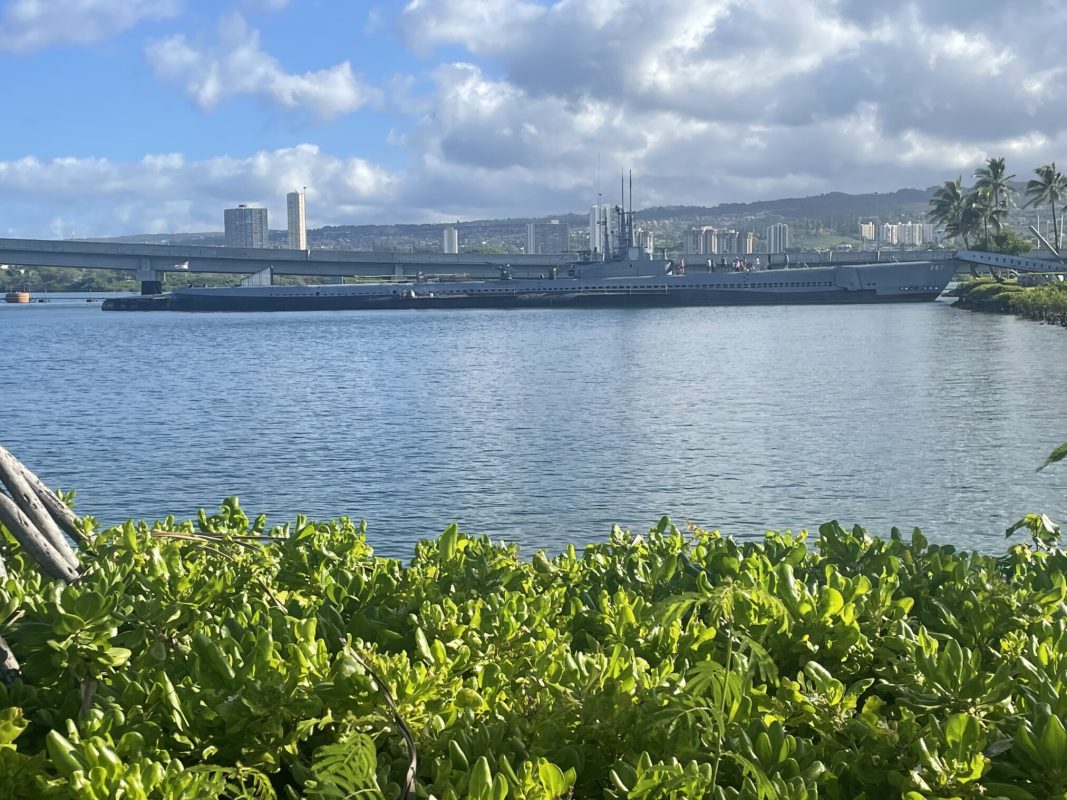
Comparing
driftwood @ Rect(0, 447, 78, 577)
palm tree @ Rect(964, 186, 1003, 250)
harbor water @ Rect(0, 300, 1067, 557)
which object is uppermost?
palm tree @ Rect(964, 186, 1003, 250)

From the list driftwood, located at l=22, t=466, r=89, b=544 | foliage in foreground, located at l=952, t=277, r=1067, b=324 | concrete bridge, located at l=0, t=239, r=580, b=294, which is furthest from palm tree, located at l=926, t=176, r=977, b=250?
driftwood, located at l=22, t=466, r=89, b=544

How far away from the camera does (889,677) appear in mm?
3002

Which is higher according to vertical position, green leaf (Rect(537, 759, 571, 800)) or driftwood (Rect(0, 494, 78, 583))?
driftwood (Rect(0, 494, 78, 583))

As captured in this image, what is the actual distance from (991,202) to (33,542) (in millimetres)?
107110

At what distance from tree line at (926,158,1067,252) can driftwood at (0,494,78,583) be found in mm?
101884

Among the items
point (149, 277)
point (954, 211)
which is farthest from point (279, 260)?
point (954, 211)

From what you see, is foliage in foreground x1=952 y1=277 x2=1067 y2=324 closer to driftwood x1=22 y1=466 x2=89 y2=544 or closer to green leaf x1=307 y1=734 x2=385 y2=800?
driftwood x1=22 y1=466 x2=89 y2=544

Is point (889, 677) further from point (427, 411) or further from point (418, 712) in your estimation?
point (427, 411)

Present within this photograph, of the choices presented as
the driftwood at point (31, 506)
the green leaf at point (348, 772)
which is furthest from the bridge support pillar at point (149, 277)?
the green leaf at point (348, 772)

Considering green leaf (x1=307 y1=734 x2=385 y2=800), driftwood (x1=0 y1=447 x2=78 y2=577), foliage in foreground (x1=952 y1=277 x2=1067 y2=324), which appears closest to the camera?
green leaf (x1=307 y1=734 x2=385 y2=800)

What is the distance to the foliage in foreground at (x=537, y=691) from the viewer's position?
7.53ft

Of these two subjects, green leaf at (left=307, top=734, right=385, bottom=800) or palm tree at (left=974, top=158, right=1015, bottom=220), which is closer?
green leaf at (left=307, top=734, right=385, bottom=800)

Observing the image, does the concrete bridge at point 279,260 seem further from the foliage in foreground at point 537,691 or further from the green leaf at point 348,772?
the green leaf at point 348,772

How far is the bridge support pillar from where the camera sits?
345 ft
